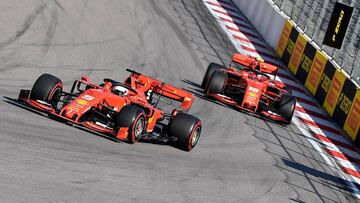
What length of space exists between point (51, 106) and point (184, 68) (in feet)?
33.6

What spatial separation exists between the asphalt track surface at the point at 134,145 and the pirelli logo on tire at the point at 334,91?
9.12 ft

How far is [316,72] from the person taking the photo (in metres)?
26.5

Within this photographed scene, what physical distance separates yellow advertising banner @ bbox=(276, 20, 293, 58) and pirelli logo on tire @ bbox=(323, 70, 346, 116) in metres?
5.24

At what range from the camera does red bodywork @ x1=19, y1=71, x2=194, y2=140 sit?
1429 cm

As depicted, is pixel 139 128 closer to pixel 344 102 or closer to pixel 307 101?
pixel 344 102

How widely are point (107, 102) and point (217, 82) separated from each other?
6827 mm

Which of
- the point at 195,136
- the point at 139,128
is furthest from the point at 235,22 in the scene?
the point at 139,128

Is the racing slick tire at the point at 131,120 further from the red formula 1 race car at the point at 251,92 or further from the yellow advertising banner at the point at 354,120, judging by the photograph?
the yellow advertising banner at the point at 354,120

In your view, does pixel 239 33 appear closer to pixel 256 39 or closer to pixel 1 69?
pixel 256 39

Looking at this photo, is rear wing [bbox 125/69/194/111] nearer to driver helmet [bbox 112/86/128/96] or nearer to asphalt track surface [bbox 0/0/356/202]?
asphalt track surface [bbox 0/0/356/202]

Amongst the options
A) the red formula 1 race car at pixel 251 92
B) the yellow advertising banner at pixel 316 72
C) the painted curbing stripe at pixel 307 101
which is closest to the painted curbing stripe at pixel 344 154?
the red formula 1 race car at pixel 251 92

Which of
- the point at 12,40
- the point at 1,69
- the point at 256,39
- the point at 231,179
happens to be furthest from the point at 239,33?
the point at 231,179

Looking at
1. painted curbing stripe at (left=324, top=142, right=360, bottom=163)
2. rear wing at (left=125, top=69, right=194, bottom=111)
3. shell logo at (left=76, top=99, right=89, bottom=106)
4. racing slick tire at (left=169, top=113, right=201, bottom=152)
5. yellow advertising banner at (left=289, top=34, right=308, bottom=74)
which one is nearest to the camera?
shell logo at (left=76, top=99, right=89, bottom=106)

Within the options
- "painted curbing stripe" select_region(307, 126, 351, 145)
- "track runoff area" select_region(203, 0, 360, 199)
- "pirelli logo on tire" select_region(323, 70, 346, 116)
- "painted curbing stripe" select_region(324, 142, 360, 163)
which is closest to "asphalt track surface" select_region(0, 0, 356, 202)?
"track runoff area" select_region(203, 0, 360, 199)
